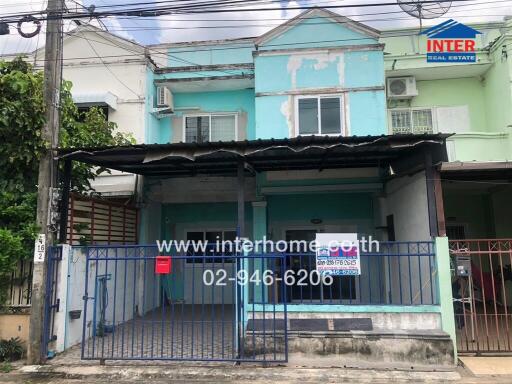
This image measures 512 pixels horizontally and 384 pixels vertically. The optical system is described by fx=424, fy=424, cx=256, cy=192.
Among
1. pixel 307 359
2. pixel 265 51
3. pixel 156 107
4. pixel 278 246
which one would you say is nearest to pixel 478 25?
pixel 265 51

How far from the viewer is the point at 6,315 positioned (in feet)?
24.1

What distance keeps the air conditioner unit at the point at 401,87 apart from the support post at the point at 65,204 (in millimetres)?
8615

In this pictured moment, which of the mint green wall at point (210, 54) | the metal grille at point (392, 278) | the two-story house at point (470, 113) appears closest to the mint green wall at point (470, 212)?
the two-story house at point (470, 113)

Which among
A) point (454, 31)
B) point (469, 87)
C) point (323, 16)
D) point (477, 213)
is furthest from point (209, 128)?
point (477, 213)

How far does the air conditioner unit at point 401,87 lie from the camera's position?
11844mm

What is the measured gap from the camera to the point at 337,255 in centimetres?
708

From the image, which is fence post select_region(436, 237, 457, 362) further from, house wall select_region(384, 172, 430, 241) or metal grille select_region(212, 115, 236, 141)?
metal grille select_region(212, 115, 236, 141)

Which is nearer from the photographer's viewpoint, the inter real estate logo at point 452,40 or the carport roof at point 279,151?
the carport roof at point 279,151

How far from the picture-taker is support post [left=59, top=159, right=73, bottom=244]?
7.46 meters

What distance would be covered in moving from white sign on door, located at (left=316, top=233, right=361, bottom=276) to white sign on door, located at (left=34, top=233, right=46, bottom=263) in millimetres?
4553

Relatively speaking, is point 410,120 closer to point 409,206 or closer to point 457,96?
point 457,96

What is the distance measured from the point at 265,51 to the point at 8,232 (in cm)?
736

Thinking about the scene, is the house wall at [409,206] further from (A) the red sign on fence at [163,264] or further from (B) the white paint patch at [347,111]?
(A) the red sign on fence at [163,264]

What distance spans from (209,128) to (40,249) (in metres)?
6.26
